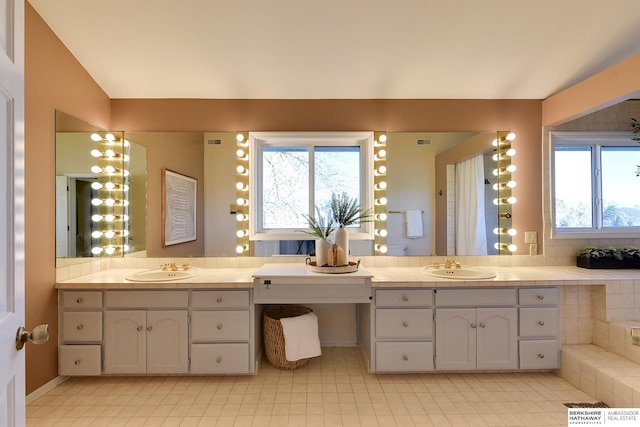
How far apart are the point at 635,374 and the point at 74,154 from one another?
4138 mm

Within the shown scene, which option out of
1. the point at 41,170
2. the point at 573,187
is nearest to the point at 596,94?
the point at 573,187

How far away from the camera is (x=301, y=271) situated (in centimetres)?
253

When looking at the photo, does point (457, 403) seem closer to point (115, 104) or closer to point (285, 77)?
point (285, 77)

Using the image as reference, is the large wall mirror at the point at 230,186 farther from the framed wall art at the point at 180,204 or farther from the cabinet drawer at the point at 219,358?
the cabinet drawer at the point at 219,358

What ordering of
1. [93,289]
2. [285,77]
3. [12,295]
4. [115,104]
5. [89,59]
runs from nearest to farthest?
[12,295] → [93,289] → [89,59] → [285,77] → [115,104]

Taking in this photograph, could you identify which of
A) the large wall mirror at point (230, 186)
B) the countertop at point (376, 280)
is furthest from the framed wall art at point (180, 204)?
the countertop at point (376, 280)

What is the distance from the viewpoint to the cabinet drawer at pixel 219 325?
243cm

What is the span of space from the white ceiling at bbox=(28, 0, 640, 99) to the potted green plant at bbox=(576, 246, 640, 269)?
4.65 feet

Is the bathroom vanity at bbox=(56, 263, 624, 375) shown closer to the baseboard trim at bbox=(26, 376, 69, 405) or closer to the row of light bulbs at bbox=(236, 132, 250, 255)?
the baseboard trim at bbox=(26, 376, 69, 405)

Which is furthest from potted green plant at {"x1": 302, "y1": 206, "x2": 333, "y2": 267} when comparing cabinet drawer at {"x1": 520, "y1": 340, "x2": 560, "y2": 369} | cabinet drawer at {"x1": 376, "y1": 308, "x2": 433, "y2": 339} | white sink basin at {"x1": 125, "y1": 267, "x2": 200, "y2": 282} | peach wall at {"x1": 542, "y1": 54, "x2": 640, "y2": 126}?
peach wall at {"x1": 542, "y1": 54, "x2": 640, "y2": 126}

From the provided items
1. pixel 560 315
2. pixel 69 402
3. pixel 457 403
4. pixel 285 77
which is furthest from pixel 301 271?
pixel 560 315

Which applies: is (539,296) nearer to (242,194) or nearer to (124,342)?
(242,194)

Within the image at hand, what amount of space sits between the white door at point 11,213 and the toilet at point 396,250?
8.19 ft

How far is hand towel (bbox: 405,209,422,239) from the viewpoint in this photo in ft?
9.86
